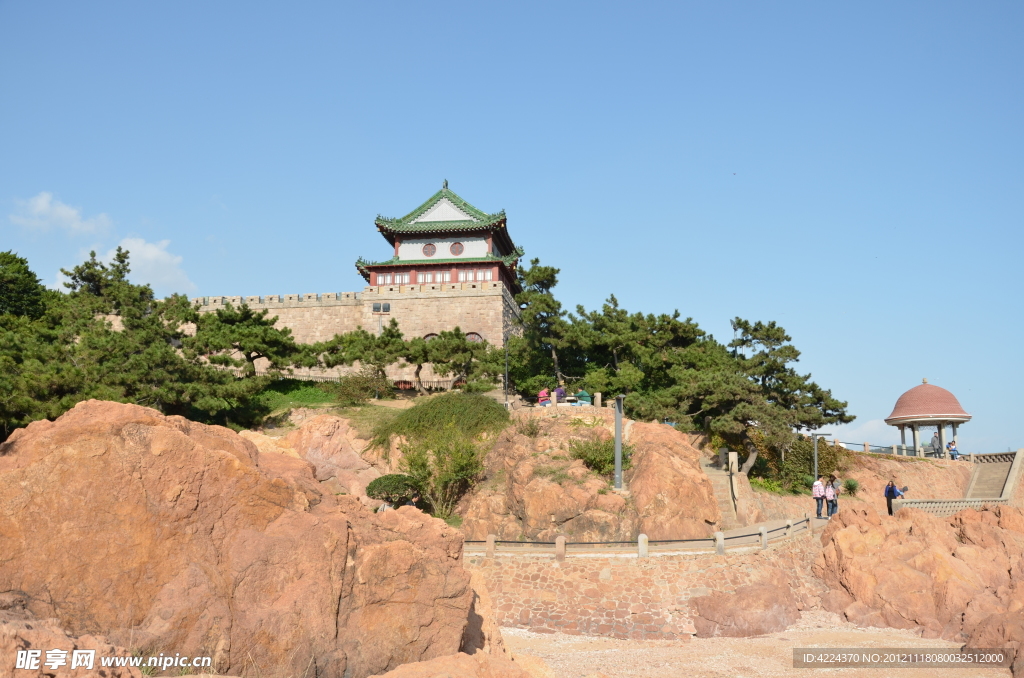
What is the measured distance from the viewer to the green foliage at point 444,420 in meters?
25.3

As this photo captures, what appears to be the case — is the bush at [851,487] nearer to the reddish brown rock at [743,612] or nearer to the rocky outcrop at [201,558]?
the reddish brown rock at [743,612]

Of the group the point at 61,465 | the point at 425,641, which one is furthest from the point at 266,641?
the point at 61,465

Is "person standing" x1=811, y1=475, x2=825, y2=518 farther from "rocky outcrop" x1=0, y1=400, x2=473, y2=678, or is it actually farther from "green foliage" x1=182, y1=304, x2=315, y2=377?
"green foliage" x1=182, y1=304, x2=315, y2=377

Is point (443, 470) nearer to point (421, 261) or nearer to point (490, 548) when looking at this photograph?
point (490, 548)

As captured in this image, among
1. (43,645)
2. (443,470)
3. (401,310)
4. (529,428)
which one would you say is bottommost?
(443,470)

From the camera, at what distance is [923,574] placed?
18781 millimetres

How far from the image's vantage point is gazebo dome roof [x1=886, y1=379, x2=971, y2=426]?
112ft

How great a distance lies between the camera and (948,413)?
34.2m

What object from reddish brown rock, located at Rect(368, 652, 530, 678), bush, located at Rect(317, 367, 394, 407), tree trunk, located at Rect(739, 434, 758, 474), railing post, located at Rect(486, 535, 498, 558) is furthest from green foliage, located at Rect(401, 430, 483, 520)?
reddish brown rock, located at Rect(368, 652, 530, 678)

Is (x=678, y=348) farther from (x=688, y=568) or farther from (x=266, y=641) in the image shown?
(x=266, y=641)

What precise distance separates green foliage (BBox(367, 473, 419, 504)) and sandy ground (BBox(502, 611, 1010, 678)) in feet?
20.1

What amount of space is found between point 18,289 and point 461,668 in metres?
37.9

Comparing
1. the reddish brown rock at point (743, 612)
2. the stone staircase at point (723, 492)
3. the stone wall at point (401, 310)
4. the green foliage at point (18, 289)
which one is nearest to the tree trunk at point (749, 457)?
the stone staircase at point (723, 492)

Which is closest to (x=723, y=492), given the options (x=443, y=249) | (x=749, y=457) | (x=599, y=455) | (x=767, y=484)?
(x=749, y=457)
